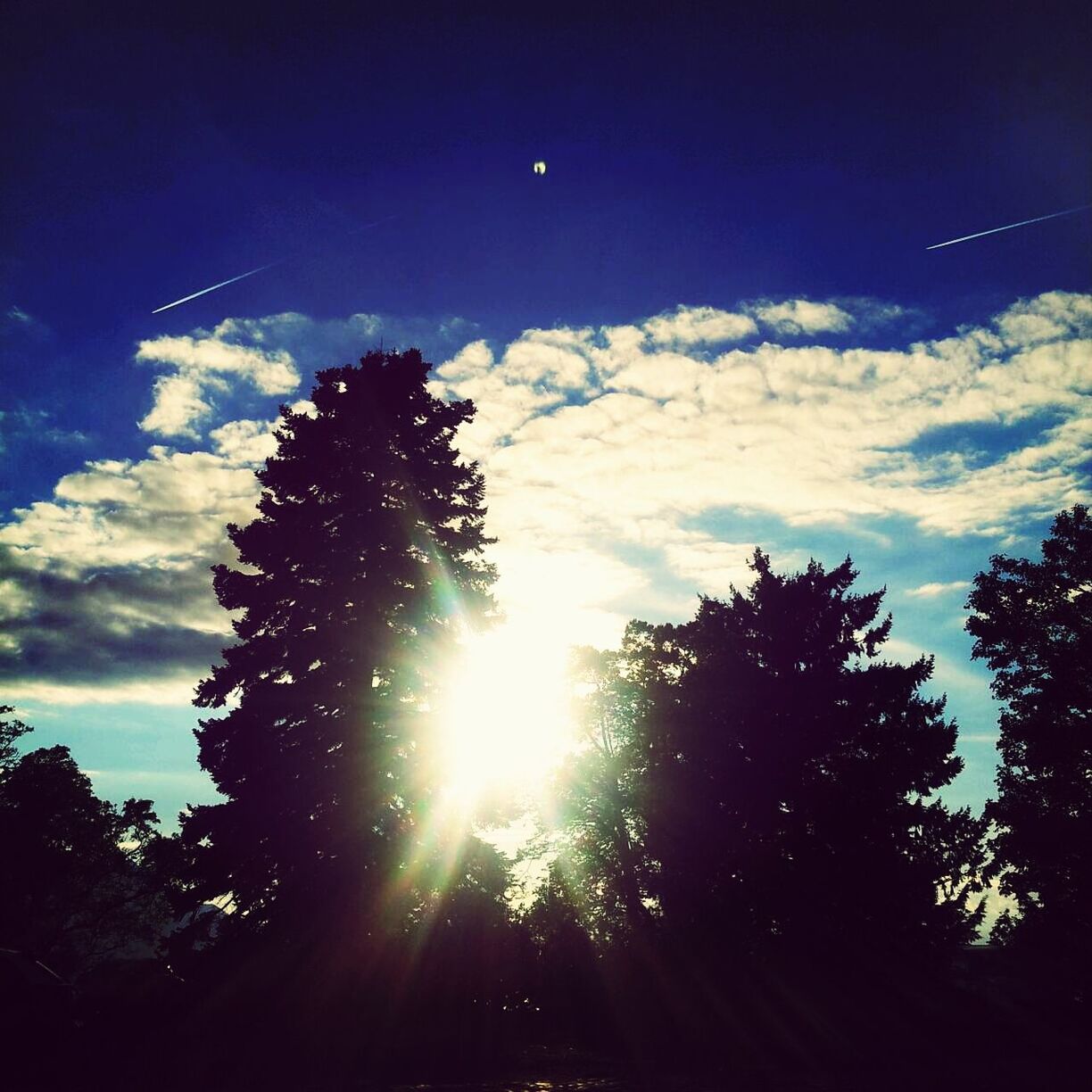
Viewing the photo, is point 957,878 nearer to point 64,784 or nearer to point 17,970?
point 17,970

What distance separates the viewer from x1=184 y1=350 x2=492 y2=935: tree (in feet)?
42.5

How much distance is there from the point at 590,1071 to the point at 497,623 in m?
9.42

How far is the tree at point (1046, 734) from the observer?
1914cm

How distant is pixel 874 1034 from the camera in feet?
48.2

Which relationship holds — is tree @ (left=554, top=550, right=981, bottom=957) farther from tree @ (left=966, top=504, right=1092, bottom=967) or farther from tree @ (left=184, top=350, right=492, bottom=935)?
tree @ (left=184, top=350, right=492, bottom=935)

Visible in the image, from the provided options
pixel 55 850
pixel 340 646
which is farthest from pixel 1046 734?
pixel 55 850

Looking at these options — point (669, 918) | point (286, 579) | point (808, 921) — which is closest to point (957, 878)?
point (808, 921)

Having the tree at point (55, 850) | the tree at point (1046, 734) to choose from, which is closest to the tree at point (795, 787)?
the tree at point (1046, 734)

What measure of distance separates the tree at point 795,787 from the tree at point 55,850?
35498 mm

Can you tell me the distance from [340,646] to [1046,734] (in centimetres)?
2278

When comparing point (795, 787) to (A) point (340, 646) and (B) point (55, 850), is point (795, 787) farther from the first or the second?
(B) point (55, 850)

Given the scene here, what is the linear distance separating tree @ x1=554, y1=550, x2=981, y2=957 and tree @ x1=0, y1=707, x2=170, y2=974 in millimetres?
35498

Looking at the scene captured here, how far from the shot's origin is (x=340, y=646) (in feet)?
47.3

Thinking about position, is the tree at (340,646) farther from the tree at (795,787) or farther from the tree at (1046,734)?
the tree at (1046,734)
